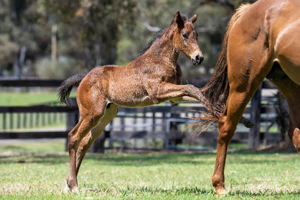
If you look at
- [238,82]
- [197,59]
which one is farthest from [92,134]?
[238,82]

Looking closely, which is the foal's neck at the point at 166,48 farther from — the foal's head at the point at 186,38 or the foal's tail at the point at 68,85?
the foal's tail at the point at 68,85

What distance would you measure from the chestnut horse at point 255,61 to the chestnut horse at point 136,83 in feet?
1.47

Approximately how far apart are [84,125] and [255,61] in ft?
7.68

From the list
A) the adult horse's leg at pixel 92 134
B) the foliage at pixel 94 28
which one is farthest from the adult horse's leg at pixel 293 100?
the foliage at pixel 94 28

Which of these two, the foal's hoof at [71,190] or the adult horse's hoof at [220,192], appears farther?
the foal's hoof at [71,190]

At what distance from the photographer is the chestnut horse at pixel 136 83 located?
18.0ft

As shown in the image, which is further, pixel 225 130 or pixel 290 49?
pixel 225 130

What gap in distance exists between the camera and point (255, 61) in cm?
481

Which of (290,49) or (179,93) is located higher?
(290,49)

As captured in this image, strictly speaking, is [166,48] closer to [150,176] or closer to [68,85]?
[68,85]

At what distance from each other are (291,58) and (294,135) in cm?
119

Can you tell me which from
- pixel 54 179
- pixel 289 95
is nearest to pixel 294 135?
pixel 289 95

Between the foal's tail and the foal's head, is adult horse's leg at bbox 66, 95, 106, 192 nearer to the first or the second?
the foal's tail

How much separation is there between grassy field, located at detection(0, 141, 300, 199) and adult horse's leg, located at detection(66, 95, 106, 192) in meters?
0.23
